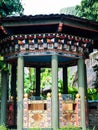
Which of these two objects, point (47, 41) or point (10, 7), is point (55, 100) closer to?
point (47, 41)

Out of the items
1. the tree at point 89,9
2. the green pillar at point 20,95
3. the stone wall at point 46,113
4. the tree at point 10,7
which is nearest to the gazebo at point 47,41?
the green pillar at point 20,95

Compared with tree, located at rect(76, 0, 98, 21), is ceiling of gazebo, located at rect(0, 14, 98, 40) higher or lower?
lower

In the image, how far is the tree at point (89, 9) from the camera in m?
20.6

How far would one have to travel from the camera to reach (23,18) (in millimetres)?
12039

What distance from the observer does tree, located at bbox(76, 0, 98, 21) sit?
2061 centimetres

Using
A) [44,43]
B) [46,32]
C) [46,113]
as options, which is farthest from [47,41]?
[46,113]

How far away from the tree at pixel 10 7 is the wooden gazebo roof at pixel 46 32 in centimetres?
588

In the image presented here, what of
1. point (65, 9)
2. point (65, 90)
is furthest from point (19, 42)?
point (65, 9)

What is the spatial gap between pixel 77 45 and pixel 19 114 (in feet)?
13.1

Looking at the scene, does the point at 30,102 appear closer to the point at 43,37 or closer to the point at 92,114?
the point at 43,37

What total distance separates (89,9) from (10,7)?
18.8ft

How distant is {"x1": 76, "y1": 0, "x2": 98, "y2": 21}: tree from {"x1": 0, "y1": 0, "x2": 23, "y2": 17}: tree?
15.7 ft

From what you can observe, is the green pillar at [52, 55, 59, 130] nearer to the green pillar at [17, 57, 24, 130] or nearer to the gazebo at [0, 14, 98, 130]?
the gazebo at [0, 14, 98, 130]

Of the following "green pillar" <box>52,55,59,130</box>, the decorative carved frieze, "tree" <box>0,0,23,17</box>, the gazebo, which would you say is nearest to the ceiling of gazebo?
the gazebo
